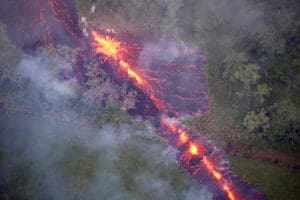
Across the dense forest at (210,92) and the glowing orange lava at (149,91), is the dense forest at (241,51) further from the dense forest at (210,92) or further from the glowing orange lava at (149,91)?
the glowing orange lava at (149,91)

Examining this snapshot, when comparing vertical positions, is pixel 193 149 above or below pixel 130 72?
below

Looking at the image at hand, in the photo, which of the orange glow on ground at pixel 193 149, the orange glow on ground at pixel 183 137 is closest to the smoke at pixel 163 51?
the orange glow on ground at pixel 183 137

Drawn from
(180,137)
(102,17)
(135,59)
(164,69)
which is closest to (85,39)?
(102,17)

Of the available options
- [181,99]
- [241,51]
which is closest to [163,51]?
[181,99]

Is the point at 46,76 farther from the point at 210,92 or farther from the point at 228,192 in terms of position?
the point at 228,192

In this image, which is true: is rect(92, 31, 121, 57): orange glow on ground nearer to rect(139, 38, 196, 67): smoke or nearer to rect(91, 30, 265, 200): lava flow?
rect(91, 30, 265, 200): lava flow

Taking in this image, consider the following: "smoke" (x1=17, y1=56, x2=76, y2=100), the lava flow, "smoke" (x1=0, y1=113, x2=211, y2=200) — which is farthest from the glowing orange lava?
"smoke" (x1=17, y1=56, x2=76, y2=100)
